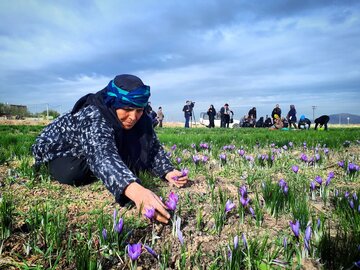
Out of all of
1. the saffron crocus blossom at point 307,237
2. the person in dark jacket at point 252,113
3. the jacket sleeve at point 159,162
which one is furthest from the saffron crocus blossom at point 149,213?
the person in dark jacket at point 252,113

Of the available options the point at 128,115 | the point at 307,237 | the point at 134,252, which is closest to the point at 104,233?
the point at 134,252

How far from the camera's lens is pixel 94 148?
2484 mm

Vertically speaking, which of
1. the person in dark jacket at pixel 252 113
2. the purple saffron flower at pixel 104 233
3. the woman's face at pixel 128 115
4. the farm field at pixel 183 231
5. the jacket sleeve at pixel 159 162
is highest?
the person in dark jacket at pixel 252 113

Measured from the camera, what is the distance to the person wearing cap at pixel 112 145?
222 cm

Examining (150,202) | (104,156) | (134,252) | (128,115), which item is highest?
(128,115)

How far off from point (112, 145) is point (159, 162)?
99 centimetres

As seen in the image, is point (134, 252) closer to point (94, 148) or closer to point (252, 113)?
point (94, 148)

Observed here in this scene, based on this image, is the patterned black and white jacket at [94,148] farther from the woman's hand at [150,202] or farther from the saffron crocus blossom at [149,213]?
the saffron crocus blossom at [149,213]

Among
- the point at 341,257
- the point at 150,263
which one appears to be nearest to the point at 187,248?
the point at 150,263

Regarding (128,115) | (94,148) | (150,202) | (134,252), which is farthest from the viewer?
(128,115)

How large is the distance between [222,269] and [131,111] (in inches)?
65.3

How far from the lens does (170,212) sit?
213cm

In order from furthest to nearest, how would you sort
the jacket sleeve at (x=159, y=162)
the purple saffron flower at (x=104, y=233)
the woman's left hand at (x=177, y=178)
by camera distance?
the jacket sleeve at (x=159, y=162)
the woman's left hand at (x=177, y=178)
the purple saffron flower at (x=104, y=233)

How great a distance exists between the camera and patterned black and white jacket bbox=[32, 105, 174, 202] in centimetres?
225
